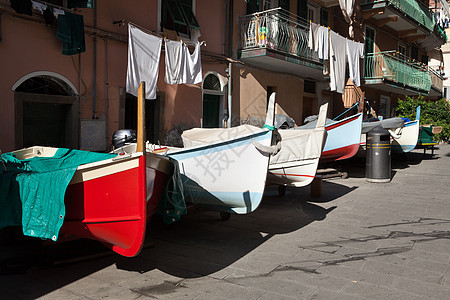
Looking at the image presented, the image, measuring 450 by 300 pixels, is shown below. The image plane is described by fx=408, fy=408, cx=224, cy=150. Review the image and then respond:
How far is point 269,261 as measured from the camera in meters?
4.85

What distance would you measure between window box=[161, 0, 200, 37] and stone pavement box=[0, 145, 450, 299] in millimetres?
6409

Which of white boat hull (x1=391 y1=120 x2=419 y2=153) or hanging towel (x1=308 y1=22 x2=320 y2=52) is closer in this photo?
hanging towel (x1=308 y1=22 x2=320 y2=52)

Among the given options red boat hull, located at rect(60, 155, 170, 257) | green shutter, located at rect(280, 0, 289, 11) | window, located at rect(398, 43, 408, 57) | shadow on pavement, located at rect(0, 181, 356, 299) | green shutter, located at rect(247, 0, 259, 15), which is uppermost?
window, located at rect(398, 43, 408, 57)

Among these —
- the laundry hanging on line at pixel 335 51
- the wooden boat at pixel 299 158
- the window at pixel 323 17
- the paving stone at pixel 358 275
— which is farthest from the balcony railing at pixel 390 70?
the paving stone at pixel 358 275

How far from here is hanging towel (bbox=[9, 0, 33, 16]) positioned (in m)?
7.92

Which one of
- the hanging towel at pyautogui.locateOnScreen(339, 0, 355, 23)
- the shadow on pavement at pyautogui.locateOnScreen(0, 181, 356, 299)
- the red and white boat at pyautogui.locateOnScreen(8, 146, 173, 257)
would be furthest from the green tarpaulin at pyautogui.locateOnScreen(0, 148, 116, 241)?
the hanging towel at pyautogui.locateOnScreen(339, 0, 355, 23)

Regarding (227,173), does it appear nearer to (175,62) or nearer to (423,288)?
(423,288)

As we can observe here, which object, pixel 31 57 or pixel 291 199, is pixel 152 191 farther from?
pixel 31 57

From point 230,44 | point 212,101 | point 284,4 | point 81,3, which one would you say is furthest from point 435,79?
point 81,3

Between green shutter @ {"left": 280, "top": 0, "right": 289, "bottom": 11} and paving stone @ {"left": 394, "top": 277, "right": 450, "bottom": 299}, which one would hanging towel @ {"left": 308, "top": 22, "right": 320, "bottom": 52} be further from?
paving stone @ {"left": 394, "top": 277, "right": 450, "bottom": 299}

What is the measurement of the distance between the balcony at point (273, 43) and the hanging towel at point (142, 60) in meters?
4.13

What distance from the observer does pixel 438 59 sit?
1259 inches

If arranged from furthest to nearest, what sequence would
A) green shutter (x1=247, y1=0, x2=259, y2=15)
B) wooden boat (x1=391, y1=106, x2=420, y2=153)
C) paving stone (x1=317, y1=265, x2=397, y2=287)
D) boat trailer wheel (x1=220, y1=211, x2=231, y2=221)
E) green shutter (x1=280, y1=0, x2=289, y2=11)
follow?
1. green shutter (x1=280, y1=0, x2=289, y2=11)
2. wooden boat (x1=391, y1=106, x2=420, y2=153)
3. green shutter (x1=247, y1=0, x2=259, y2=15)
4. boat trailer wheel (x1=220, y1=211, x2=231, y2=221)
5. paving stone (x1=317, y1=265, x2=397, y2=287)

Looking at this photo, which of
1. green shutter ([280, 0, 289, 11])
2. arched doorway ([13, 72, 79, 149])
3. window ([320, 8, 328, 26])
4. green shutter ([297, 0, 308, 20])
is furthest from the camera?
window ([320, 8, 328, 26])
